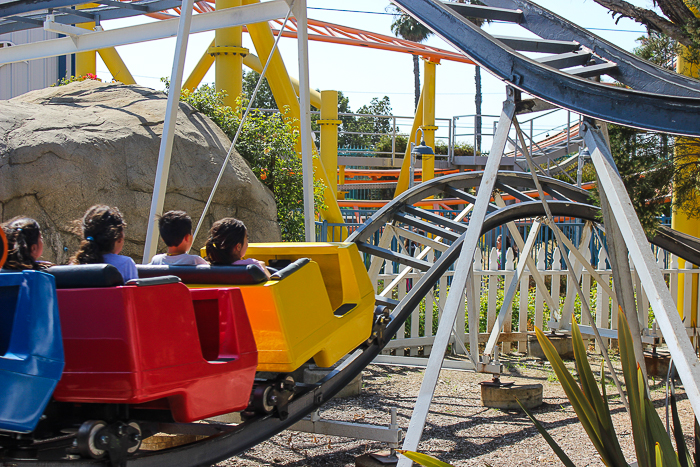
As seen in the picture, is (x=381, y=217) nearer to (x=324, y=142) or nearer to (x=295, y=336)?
(x=295, y=336)

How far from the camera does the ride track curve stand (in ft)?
8.82

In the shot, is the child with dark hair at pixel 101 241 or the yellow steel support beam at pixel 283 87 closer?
the child with dark hair at pixel 101 241

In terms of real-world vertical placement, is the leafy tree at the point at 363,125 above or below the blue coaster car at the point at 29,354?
above

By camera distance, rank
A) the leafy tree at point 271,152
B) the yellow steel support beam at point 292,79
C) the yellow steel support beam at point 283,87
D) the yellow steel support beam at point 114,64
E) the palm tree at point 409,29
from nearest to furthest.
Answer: the leafy tree at point 271,152
the yellow steel support beam at point 283,87
the yellow steel support beam at point 114,64
the yellow steel support beam at point 292,79
the palm tree at point 409,29

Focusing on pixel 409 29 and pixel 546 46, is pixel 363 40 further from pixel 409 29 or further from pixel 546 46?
pixel 409 29

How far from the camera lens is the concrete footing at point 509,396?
17.2 feet

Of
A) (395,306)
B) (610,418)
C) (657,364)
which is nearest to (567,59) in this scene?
(395,306)

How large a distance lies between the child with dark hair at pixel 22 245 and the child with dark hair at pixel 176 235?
70cm

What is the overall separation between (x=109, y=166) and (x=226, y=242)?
3.40m

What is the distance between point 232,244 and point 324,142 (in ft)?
Result: 26.5

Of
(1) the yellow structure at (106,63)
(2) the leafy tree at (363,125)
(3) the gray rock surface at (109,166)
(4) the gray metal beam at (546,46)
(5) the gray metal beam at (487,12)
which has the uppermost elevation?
(2) the leafy tree at (363,125)

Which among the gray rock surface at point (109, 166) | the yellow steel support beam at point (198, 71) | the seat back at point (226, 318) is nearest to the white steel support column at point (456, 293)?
the seat back at point (226, 318)

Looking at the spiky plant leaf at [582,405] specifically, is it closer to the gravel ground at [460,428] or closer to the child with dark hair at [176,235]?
the gravel ground at [460,428]

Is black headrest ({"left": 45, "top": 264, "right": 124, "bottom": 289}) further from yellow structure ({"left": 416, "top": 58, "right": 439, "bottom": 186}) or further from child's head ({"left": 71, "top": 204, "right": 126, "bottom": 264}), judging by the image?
yellow structure ({"left": 416, "top": 58, "right": 439, "bottom": 186})
